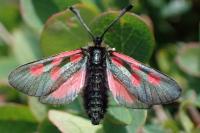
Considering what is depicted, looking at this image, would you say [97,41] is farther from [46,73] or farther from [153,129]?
[153,129]

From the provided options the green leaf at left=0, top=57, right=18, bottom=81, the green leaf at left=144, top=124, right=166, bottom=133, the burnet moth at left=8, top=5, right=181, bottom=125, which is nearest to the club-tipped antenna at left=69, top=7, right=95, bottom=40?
the burnet moth at left=8, top=5, right=181, bottom=125

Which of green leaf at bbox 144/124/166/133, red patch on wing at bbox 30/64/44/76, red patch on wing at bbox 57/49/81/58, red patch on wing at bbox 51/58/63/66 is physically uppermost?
red patch on wing at bbox 57/49/81/58

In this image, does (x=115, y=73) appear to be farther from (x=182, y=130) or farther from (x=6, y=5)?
(x=6, y=5)

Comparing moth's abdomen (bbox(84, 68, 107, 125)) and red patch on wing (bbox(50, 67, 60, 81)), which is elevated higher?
red patch on wing (bbox(50, 67, 60, 81))

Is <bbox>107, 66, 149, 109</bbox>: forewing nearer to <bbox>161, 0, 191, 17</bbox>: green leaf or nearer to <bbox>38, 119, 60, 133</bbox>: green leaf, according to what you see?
<bbox>38, 119, 60, 133</bbox>: green leaf

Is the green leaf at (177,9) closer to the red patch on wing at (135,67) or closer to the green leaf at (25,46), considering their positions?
the green leaf at (25,46)

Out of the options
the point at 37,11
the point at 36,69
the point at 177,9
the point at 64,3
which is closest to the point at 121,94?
the point at 36,69

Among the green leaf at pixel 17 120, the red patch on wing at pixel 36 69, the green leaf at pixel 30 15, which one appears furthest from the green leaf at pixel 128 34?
the green leaf at pixel 17 120
